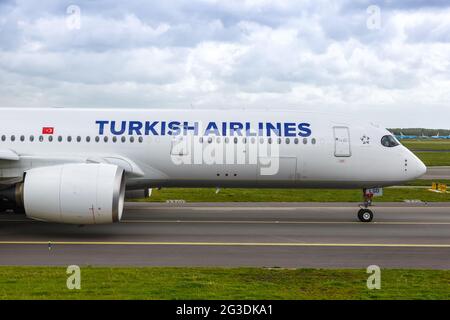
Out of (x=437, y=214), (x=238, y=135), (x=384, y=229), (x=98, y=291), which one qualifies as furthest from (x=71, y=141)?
(x=437, y=214)

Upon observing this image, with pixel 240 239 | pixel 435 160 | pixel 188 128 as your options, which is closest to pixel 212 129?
pixel 188 128

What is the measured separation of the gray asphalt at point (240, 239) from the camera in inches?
500

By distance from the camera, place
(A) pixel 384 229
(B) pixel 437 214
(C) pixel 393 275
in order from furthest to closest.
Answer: (B) pixel 437 214 < (A) pixel 384 229 < (C) pixel 393 275

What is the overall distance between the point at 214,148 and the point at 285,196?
33.7 feet

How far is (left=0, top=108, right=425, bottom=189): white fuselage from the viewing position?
18312 millimetres

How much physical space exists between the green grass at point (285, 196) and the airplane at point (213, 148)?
298 inches

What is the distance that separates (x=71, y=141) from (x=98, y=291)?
999cm

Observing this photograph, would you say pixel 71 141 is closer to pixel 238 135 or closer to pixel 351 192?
pixel 238 135

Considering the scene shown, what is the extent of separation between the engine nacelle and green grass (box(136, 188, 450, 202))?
→ 1060cm

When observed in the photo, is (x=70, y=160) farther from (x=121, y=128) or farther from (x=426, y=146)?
(x=426, y=146)

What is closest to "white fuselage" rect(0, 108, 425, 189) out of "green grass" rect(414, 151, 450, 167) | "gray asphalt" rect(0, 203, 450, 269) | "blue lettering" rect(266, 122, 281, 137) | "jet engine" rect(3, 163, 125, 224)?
"blue lettering" rect(266, 122, 281, 137)

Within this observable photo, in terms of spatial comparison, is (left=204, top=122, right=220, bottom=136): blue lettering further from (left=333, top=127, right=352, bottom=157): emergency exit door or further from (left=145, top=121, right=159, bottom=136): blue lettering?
(left=333, top=127, right=352, bottom=157): emergency exit door

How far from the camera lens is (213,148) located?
18.3m
